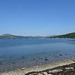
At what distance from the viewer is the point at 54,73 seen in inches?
268

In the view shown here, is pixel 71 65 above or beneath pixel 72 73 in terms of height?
above

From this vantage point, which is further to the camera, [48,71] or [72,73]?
[72,73]

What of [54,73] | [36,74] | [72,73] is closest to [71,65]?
[72,73]

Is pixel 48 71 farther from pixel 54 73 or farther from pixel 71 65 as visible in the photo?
pixel 71 65

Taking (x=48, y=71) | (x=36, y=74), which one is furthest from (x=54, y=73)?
(x=36, y=74)

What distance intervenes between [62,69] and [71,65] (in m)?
0.94

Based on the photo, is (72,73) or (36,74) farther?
(72,73)

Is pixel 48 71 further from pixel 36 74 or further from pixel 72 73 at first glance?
pixel 72 73

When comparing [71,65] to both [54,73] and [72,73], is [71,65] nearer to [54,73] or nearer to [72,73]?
[72,73]

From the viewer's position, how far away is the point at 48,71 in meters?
6.77

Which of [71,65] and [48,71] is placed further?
[71,65]

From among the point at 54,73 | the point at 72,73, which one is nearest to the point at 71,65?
the point at 72,73

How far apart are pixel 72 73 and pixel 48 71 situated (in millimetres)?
2020

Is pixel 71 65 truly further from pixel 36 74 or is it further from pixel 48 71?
pixel 36 74
